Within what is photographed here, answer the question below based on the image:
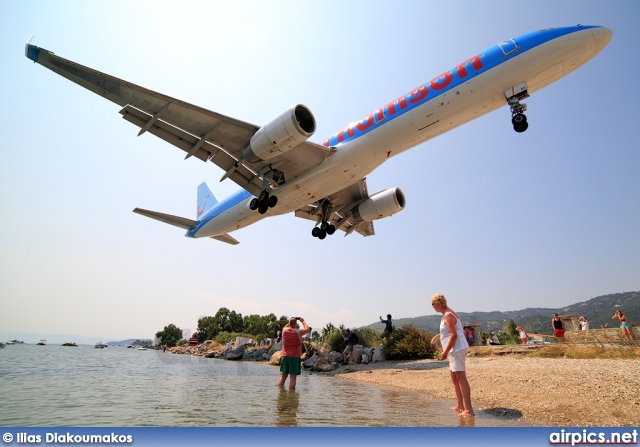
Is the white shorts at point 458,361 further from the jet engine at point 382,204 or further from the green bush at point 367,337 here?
the green bush at point 367,337

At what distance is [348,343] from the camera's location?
827 inches

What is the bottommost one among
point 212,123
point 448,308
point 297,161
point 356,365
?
point 356,365

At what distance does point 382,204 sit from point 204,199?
53.2ft

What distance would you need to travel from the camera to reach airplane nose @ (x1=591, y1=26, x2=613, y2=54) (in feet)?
40.5

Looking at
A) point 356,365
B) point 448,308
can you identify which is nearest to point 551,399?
point 448,308

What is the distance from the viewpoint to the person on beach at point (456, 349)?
18.6ft

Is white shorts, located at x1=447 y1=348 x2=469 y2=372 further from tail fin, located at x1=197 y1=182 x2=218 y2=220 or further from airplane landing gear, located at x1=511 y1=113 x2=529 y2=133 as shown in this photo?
tail fin, located at x1=197 y1=182 x2=218 y2=220

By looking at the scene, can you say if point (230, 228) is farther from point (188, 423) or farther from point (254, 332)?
point (254, 332)

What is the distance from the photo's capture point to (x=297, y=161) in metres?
17.2

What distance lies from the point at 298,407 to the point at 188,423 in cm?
224

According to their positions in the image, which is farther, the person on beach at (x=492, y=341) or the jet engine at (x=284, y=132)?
the person on beach at (x=492, y=341)

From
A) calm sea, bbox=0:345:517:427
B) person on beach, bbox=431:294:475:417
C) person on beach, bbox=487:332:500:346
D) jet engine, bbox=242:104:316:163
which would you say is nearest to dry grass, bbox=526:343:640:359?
person on beach, bbox=487:332:500:346

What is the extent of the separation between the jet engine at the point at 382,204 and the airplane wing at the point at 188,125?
20.8ft

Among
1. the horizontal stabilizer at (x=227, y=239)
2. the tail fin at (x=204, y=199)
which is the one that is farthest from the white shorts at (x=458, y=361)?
the tail fin at (x=204, y=199)
